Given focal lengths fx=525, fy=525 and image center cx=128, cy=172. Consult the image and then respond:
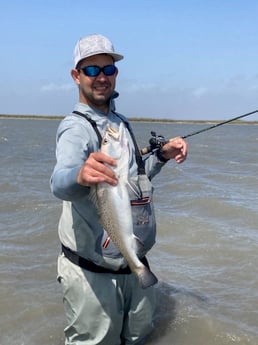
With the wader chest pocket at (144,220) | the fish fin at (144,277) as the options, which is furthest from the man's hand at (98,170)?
the wader chest pocket at (144,220)

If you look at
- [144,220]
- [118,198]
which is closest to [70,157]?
[118,198]

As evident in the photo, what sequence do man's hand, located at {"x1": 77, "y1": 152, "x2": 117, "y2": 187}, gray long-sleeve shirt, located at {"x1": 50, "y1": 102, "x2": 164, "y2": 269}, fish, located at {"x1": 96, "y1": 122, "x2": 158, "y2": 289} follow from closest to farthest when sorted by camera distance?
man's hand, located at {"x1": 77, "y1": 152, "x2": 117, "y2": 187}, fish, located at {"x1": 96, "y1": 122, "x2": 158, "y2": 289}, gray long-sleeve shirt, located at {"x1": 50, "y1": 102, "x2": 164, "y2": 269}

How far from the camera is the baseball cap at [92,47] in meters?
4.20

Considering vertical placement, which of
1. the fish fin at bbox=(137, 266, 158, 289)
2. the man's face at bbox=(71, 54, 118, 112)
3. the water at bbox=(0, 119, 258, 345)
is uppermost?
the man's face at bbox=(71, 54, 118, 112)

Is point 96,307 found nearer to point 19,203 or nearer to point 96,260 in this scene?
point 96,260

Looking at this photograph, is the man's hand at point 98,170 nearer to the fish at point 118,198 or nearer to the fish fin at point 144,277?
the fish at point 118,198

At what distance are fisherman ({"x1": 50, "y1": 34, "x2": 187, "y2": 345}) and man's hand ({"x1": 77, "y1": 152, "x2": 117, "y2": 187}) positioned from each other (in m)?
0.66

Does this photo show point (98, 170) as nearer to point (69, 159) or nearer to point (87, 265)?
point (69, 159)

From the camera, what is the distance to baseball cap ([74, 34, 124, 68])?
4203 mm

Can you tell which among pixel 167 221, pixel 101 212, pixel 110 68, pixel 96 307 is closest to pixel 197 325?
pixel 96 307

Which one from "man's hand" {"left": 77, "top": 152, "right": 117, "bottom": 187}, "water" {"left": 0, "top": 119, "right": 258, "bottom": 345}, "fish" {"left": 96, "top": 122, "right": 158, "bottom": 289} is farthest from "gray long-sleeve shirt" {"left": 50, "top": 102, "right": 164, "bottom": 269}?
"water" {"left": 0, "top": 119, "right": 258, "bottom": 345}

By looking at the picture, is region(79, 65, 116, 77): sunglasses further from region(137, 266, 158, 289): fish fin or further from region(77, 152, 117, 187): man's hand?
region(137, 266, 158, 289): fish fin

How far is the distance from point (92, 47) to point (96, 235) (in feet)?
5.00

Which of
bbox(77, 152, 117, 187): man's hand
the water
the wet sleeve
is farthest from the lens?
the water
